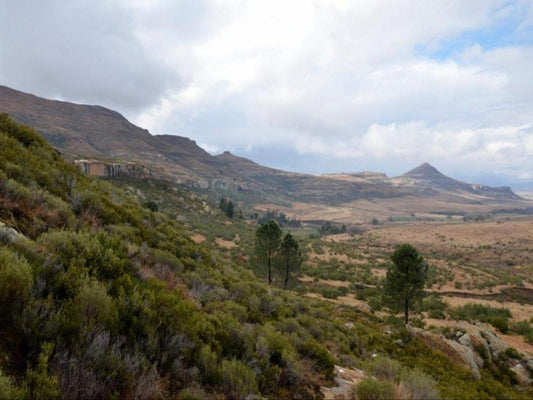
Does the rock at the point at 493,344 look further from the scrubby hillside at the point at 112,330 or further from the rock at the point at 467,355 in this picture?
the scrubby hillside at the point at 112,330

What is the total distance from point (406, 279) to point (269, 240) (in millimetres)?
11662

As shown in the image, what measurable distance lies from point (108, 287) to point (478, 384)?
405 inches

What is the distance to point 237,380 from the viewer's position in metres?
4.38

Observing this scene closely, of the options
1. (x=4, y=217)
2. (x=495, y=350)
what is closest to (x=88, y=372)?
(x=4, y=217)

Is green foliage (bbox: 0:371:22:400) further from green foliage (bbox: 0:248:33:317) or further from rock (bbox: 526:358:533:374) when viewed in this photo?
rock (bbox: 526:358:533:374)

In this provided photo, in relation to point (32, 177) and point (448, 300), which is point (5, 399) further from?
point (448, 300)

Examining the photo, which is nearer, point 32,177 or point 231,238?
point 32,177

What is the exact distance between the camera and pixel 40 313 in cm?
372

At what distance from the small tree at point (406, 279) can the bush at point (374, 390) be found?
655 inches

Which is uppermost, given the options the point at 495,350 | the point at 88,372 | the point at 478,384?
the point at 88,372

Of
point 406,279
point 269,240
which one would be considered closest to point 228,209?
point 269,240

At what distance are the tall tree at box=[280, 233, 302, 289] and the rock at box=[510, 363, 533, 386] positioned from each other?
16887 millimetres

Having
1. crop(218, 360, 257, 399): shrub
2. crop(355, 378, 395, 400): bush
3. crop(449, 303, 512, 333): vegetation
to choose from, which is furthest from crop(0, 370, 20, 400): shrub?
crop(449, 303, 512, 333): vegetation

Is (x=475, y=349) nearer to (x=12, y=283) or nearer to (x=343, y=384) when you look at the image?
(x=343, y=384)
